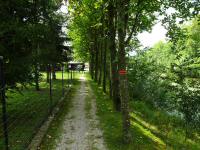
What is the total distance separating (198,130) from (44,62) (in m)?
7.34

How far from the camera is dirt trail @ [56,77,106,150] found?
8914 mm

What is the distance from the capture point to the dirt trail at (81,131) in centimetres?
891

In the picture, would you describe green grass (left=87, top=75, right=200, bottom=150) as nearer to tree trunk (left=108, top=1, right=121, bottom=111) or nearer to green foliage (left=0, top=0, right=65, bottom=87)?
tree trunk (left=108, top=1, right=121, bottom=111)

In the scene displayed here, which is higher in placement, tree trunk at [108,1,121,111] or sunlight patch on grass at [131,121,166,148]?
tree trunk at [108,1,121,111]

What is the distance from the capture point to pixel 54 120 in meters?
12.2

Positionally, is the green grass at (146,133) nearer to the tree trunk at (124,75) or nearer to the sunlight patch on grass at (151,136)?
the sunlight patch on grass at (151,136)

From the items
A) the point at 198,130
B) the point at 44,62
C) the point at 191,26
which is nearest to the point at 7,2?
the point at 44,62

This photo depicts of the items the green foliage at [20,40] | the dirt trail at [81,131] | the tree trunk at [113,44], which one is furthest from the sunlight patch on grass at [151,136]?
the green foliage at [20,40]

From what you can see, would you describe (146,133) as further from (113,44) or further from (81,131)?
(113,44)

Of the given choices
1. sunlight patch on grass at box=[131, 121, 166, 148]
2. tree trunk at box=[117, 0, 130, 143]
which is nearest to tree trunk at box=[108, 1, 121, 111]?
sunlight patch on grass at box=[131, 121, 166, 148]

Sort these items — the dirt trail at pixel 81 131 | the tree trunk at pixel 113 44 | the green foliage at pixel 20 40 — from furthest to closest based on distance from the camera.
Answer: the tree trunk at pixel 113 44, the green foliage at pixel 20 40, the dirt trail at pixel 81 131

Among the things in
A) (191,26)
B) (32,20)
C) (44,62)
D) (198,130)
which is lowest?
(198,130)

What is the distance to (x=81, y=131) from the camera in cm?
1058

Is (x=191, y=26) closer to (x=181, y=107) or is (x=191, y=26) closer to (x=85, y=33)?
(x=85, y=33)
